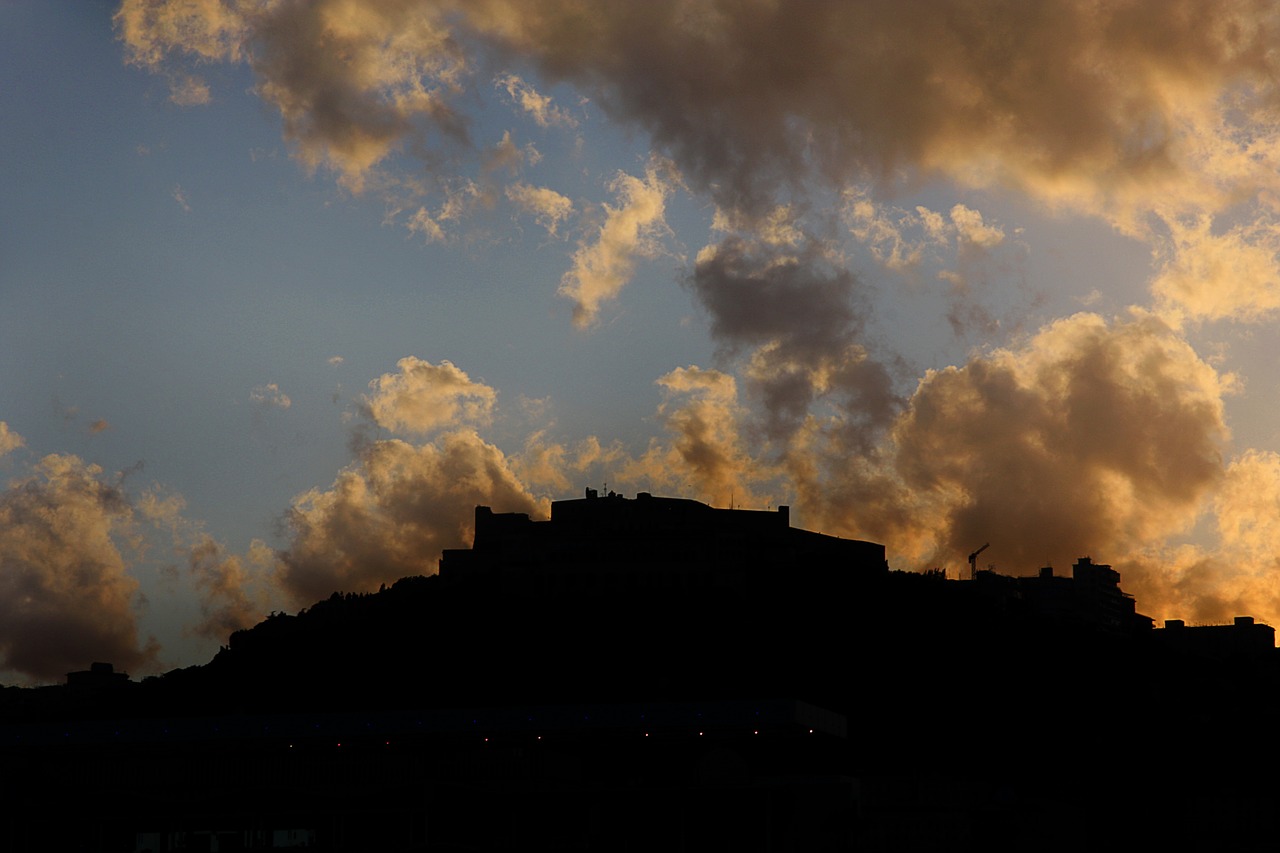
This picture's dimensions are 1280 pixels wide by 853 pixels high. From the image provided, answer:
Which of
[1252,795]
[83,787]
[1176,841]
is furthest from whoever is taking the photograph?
[1252,795]

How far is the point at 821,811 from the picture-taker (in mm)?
87312

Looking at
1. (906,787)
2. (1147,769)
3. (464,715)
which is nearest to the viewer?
(464,715)

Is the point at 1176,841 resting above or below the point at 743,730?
below

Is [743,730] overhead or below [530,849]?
overhead

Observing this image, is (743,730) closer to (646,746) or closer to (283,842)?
(646,746)

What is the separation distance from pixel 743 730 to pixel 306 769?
24.3 meters

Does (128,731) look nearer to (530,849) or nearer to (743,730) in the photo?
(530,849)

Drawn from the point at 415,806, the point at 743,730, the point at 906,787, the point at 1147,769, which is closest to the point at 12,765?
the point at 415,806

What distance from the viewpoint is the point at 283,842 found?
85375 millimetres

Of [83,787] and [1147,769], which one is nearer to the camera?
[83,787]

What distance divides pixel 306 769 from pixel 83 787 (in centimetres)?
1497

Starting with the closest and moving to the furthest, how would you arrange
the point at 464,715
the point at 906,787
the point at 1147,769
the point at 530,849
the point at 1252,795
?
the point at 530,849 → the point at 464,715 → the point at 906,787 → the point at 1252,795 → the point at 1147,769

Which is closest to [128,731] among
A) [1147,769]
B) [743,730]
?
[743,730]

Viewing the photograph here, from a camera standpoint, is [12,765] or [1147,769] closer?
[12,765]
